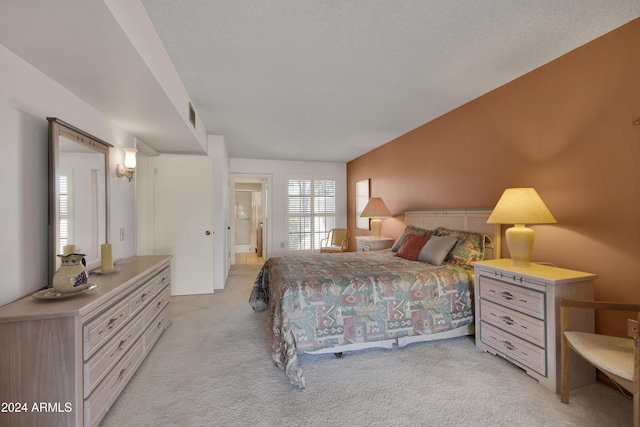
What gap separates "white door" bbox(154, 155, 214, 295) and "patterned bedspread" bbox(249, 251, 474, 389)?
1.92 metres

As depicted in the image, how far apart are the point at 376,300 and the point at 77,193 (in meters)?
2.48

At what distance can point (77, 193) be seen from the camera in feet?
6.55

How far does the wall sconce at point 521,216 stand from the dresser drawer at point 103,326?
284 centimetres

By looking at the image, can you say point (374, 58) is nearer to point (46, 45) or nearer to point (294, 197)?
point (46, 45)

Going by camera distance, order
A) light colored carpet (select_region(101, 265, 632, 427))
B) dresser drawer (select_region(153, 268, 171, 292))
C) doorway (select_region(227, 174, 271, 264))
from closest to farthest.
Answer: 1. light colored carpet (select_region(101, 265, 632, 427))
2. dresser drawer (select_region(153, 268, 171, 292))
3. doorway (select_region(227, 174, 271, 264))

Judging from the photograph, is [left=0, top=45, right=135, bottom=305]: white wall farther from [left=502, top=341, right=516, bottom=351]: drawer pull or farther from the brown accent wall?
the brown accent wall

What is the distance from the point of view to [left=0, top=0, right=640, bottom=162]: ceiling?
146 cm

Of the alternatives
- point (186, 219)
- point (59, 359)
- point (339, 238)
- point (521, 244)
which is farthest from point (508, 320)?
point (339, 238)

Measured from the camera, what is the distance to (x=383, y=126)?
3.88 m

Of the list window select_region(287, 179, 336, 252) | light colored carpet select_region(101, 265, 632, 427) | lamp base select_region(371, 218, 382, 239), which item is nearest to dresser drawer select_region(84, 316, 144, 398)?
light colored carpet select_region(101, 265, 632, 427)

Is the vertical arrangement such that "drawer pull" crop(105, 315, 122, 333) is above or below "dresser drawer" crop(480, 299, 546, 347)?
above

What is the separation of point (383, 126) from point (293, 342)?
3.11 metres

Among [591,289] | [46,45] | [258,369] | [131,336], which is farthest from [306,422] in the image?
[46,45]

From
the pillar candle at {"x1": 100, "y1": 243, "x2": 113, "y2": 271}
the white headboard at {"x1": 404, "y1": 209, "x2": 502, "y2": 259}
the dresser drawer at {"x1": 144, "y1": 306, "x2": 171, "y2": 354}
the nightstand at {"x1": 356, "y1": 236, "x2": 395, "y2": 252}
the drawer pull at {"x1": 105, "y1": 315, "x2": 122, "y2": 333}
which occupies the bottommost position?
the dresser drawer at {"x1": 144, "y1": 306, "x2": 171, "y2": 354}
